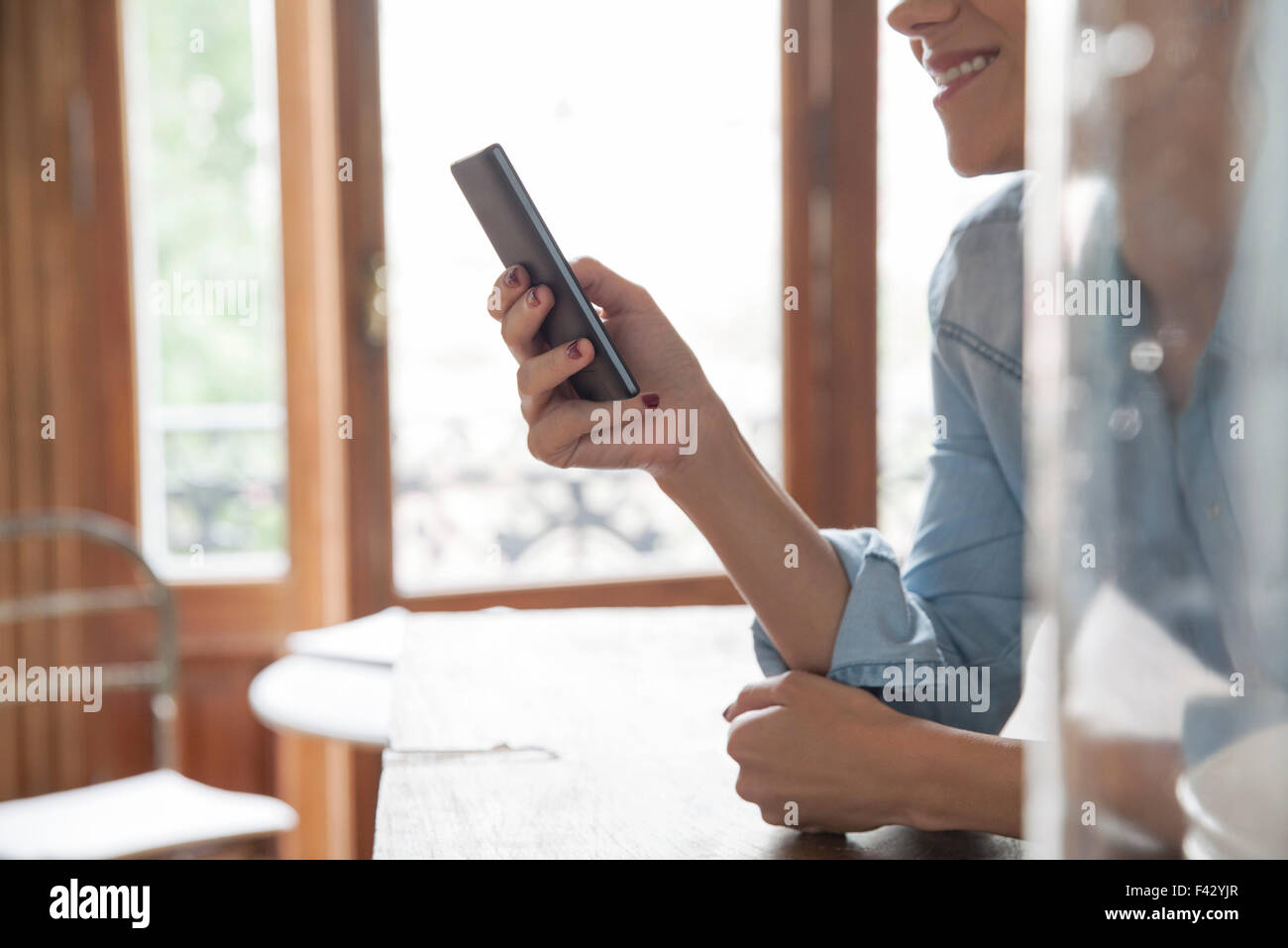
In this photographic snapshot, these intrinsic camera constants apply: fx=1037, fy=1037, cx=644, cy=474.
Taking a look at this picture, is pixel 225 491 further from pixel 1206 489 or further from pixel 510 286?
pixel 1206 489

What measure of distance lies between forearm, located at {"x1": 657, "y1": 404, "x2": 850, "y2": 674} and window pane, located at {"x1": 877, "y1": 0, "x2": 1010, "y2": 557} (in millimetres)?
1820

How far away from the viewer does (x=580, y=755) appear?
2.13 ft

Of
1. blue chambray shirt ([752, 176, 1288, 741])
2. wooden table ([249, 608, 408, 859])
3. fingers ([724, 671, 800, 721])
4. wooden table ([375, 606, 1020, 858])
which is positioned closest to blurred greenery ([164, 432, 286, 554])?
wooden table ([249, 608, 408, 859])

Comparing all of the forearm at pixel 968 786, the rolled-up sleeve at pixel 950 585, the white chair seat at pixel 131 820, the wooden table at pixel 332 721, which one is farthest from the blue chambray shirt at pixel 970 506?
the white chair seat at pixel 131 820

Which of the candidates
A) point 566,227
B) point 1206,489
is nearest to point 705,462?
point 1206,489

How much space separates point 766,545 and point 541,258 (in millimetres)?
224

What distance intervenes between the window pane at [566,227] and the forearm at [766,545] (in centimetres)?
159

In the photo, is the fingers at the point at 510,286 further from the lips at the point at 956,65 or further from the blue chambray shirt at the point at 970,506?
the lips at the point at 956,65

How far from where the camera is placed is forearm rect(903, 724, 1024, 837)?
0.50 metres

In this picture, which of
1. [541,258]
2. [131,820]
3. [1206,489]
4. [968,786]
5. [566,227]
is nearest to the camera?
[1206,489]

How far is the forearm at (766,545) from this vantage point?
62 centimetres

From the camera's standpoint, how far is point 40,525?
1764 millimetres

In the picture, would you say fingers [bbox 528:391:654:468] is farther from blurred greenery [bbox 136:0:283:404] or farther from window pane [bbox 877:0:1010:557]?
window pane [bbox 877:0:1010:557]
